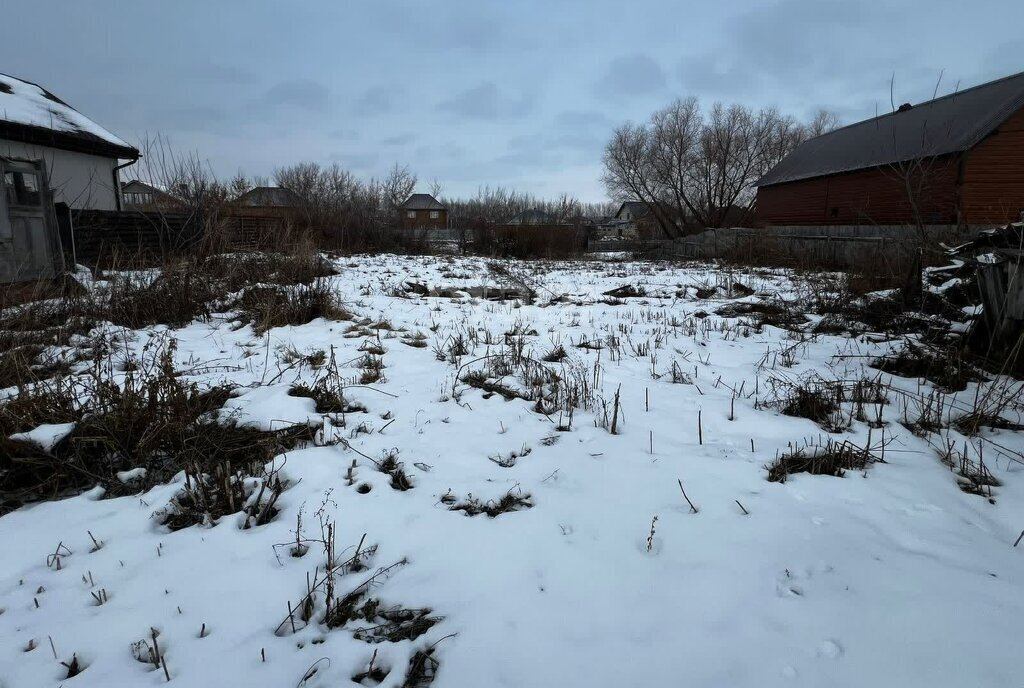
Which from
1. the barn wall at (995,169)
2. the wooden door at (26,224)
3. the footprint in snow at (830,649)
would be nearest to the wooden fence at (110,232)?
the wooden door at (26,224)

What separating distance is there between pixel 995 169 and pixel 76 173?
27.6 m

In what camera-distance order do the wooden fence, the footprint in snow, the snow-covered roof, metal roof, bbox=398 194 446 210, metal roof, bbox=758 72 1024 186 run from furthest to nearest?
metal roof, bbox=398 194 446 210
metal roof, bbox=758 72 1024 186
the snow-covered roof
the wooden fence
the footprint in snow

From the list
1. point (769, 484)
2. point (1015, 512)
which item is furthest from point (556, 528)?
point (1015, 512)

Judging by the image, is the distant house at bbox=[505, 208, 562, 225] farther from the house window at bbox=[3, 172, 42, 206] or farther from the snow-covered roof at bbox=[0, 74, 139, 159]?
the house window at bbox=[3, 172, 42, 206]

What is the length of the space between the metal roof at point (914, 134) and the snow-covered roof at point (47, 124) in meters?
20.2

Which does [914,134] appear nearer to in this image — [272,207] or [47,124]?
[272,207]

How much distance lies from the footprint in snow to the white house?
1407cm

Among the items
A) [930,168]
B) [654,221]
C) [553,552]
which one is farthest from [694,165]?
[553,552]

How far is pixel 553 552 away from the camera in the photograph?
199cm

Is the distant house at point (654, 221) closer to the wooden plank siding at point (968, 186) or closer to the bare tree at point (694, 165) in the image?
the bare tree at point (694, 165)

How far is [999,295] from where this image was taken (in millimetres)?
4039

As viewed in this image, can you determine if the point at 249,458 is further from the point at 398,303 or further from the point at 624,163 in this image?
the point at 624,163

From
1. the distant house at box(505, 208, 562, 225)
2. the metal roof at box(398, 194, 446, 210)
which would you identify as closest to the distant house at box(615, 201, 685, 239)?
the distant house at box(505, 208, 562, 225)

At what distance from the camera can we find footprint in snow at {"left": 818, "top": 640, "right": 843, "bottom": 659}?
1.47m
